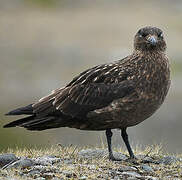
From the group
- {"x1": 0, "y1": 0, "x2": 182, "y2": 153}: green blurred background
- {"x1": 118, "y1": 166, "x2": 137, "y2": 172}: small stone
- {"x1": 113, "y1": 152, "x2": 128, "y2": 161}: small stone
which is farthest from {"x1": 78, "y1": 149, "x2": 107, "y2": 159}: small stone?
{"x1": 0, "y1": 0, "x2": 182, "y2": 153}: green blurred background

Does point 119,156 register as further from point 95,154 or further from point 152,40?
point 152,40

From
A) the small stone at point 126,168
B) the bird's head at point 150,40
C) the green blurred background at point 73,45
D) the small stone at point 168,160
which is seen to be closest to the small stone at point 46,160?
the small stone at point 126,168

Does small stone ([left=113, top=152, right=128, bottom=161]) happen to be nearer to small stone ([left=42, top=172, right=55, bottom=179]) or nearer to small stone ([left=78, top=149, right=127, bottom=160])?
small stone ([left=78, top=149, right=127, bottom=160])

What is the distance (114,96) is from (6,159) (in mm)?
1306

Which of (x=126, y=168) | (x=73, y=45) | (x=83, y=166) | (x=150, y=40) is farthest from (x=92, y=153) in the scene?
(x=73, y=45)

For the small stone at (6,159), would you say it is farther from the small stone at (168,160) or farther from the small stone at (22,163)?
the small stone at (168,160)

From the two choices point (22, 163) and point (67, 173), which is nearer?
point (67, 173)

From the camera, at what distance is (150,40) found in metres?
8.01

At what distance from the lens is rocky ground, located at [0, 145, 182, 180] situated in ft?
22.8

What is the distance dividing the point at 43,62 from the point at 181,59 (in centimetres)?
550

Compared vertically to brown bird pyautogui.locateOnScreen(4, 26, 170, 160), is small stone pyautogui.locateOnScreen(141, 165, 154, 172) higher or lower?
lower

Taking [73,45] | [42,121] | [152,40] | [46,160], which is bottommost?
[46,160]

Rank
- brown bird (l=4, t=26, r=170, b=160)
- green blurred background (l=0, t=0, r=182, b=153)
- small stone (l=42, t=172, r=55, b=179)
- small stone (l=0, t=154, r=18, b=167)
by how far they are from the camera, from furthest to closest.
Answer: green blurred background (l=0, t=0, r=182, b=153), brown bird (l=4, t=26, r=170, b=160), small stone (l=0, t=154, r=18, b=167), small stone (l=42, t=172, r=55, b=179)

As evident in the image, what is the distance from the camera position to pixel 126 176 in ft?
23.3
